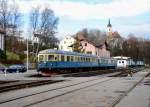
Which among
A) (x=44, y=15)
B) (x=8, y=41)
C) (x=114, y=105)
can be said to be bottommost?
(x=114, y=105)

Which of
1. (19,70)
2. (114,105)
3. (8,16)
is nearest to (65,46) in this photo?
(8,16)

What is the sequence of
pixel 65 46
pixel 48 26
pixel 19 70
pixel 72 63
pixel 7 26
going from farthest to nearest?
pixel 65 46, pixel 48 26, pixel 7 26, pixel 19 70, pixel 72 63

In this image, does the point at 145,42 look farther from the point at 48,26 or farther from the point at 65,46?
the point at 48,26

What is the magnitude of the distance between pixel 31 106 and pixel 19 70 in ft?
166

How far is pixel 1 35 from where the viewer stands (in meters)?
99.7

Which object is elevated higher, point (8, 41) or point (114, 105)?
point (8, 41)

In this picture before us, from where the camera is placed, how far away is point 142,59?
183 meters

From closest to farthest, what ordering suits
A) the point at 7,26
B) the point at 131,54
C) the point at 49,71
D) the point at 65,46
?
the point at 49,71, the point at 7,26, the point at 65,46, the point at 131,54

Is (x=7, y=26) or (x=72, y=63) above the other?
(x=7, y=26)

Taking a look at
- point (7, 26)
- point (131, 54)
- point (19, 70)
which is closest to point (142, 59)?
point (131, 54)

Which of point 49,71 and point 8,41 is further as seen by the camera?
point 8,41

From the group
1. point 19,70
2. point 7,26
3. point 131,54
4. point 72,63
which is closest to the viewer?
point 72,63

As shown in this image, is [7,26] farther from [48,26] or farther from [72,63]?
[72,63]

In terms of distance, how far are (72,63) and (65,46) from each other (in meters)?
97.5
